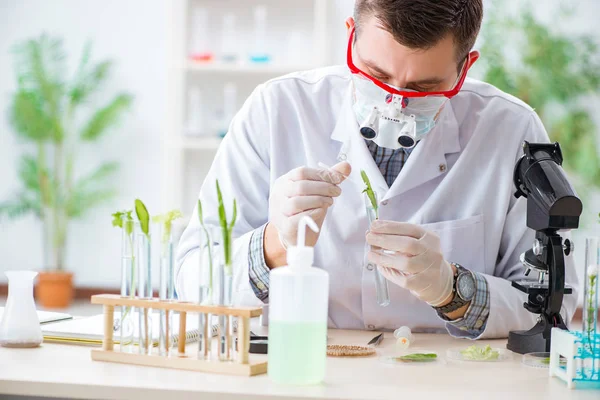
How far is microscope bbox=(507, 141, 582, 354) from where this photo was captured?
144 cm

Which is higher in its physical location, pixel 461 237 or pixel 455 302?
pixel 461 237

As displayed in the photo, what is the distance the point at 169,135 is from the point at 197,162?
0.33 m

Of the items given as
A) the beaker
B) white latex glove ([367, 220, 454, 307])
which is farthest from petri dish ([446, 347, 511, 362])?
the beaker

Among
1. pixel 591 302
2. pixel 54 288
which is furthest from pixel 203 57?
pixel 591 302

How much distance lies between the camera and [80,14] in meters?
5.37

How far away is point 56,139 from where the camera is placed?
5.14 metres

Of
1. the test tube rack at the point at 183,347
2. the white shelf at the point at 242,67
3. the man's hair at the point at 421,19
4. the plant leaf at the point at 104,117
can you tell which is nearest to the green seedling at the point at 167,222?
the test tube rack at the point at 183,347

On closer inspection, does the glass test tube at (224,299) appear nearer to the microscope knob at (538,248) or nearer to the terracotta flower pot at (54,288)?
the microscope knob at (538,248)

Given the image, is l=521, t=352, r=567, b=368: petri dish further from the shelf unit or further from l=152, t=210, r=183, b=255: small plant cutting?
the shelf unit

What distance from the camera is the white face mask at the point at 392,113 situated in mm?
1760

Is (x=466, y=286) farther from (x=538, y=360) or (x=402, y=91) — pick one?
(x=402, y=91)

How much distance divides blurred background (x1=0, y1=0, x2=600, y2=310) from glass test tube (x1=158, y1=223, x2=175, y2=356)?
3262mm

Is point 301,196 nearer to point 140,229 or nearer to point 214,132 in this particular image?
point 140,229

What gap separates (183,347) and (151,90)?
4211mm
